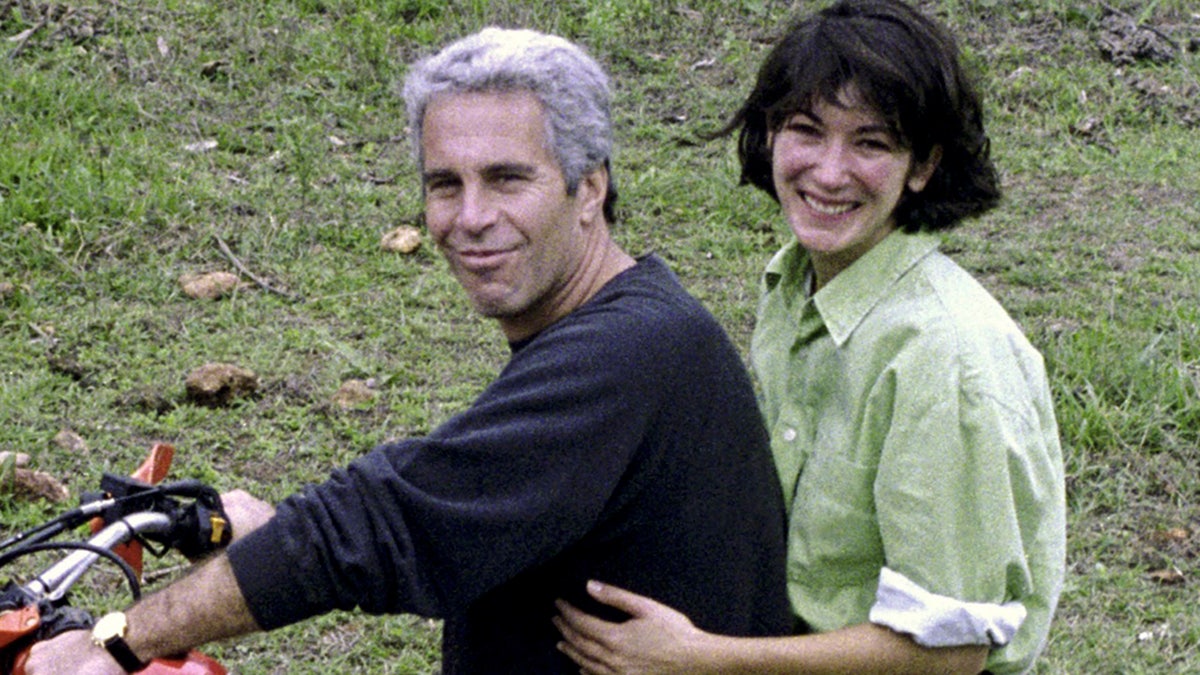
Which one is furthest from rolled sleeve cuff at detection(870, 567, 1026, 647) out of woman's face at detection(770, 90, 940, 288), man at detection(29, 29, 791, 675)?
woman's face at detection(770, 90, 940, 288)

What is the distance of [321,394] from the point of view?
543 centimetres

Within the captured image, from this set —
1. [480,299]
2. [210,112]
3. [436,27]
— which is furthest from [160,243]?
[480,299]

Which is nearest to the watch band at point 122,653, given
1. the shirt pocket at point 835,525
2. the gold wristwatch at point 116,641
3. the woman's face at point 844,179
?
the gold wristwatch at point 116,641

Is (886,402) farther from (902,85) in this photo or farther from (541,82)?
(541,82)

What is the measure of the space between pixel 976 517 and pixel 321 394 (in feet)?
10.6

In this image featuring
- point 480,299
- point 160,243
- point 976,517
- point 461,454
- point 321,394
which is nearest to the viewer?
point 461,454

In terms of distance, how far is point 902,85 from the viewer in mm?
2863

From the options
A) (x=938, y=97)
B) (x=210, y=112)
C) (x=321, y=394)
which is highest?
(x=938, y=97)

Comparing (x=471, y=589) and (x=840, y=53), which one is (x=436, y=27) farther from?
(x=471, y=589)

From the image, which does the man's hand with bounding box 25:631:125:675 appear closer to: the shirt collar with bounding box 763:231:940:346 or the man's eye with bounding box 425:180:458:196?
the man's eye with bounding box 425:180:458:196

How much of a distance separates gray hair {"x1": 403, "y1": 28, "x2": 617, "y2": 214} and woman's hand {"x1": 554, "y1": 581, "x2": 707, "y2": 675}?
2.14 ft

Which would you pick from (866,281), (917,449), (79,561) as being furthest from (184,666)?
(866,281)

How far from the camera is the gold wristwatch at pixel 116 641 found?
2.30m

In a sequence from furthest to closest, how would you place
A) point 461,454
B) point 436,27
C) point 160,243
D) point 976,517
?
point 436,27 → point 160,243 → point 976,517 → point 461,454
